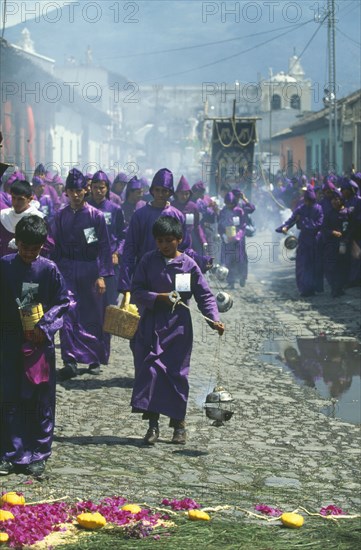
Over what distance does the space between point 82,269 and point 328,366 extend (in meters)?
2.77

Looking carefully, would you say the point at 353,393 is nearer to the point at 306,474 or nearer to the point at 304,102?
the point at 306,474

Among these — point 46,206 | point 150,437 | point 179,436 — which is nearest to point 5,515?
point 150,437

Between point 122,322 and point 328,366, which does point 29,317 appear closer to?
point 122,322

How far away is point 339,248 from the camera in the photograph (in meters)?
19.3

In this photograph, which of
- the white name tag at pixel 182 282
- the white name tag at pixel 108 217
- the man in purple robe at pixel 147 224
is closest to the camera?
the white name tag at pixel 182 282

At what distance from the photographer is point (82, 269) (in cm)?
1121

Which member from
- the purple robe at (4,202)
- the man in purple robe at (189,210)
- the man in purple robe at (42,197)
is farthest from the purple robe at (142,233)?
the man in purple robe at (42,197)

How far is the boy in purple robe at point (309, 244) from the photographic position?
19.6m

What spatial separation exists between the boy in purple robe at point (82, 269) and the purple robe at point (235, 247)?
35.0 ft

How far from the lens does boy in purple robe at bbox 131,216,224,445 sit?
333 inches

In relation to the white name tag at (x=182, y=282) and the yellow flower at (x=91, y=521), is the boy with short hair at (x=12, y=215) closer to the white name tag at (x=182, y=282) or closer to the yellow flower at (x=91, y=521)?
the white name tag at (x=182, y=282)

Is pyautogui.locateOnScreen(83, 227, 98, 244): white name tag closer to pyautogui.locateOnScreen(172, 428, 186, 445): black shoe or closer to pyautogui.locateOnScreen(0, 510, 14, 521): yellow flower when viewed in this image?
pyautogui.locateOnScreen(172, 428, 186, 445): black shoe

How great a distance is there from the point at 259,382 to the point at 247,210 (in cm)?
1170

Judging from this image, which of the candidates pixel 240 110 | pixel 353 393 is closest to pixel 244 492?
pixel 353 393
